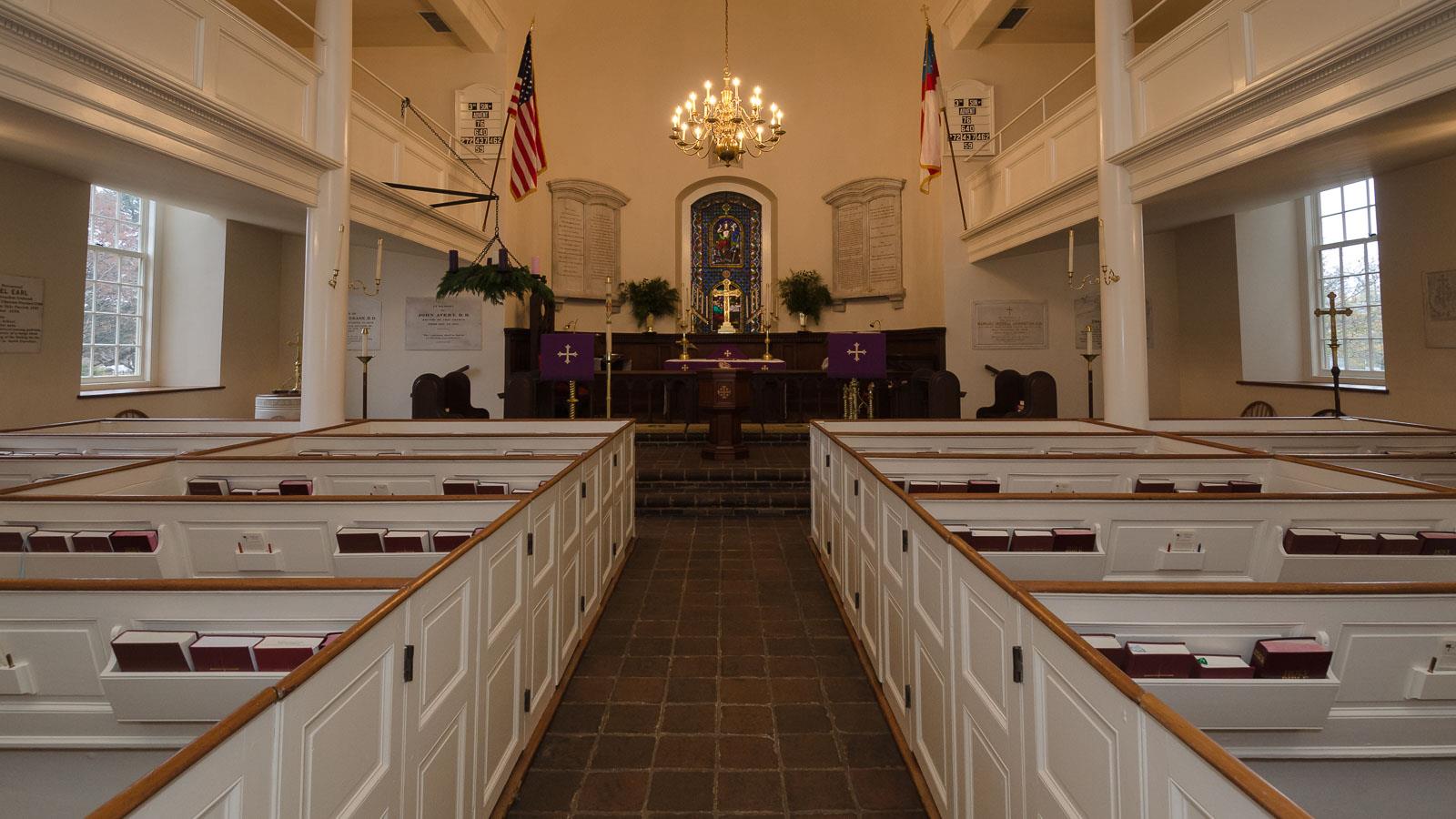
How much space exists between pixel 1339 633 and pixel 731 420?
6.45m

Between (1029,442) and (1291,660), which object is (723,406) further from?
(1291,660)

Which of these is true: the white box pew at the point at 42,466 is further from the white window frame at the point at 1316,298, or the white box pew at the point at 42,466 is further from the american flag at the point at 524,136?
the white window frame at the point at 1316,298

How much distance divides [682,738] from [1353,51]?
225 inches

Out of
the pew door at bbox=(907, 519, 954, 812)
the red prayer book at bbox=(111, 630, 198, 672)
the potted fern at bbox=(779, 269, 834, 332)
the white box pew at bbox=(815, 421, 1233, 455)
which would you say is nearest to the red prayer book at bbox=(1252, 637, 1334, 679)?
the pew door at bbox=(907, 519, 954, 812)

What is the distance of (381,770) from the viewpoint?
150 cm

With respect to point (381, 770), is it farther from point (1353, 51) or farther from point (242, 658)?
point (1353, 51)

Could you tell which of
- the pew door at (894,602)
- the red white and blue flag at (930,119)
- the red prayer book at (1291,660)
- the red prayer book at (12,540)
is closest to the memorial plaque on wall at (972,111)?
the red white and blue flag at (930,119)

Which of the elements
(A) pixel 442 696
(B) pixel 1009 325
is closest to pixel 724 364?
(B) pixel 1009 325

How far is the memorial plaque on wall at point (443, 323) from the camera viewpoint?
1023 cm

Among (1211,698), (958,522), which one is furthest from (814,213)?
(1211,698)

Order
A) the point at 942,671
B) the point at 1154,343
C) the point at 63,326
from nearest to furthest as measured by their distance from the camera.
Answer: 1. the point at 942,671
2. the point at 63,326
3. the point at 1154,343

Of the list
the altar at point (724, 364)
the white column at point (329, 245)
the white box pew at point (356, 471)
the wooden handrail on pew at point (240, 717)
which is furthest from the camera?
the altar at point (724, 364)

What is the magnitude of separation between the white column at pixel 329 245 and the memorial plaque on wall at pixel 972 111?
26.7 feet

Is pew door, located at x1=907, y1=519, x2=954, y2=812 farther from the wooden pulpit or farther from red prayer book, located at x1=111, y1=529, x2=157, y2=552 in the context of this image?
the wooden pulpit
